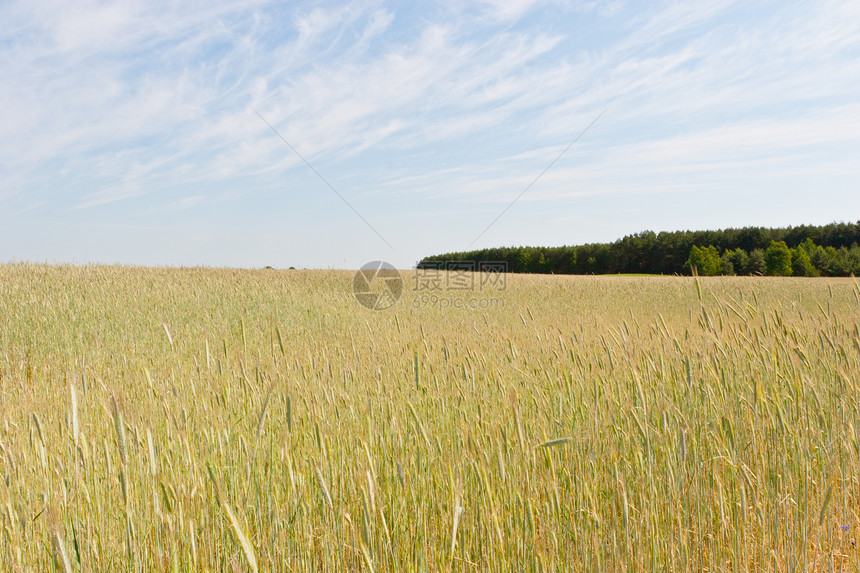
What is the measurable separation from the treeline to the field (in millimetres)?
25783

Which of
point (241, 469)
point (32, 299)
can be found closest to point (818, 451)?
point (241, 469)

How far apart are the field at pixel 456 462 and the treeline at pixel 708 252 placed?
25.8 m

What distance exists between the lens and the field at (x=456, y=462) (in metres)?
1.64

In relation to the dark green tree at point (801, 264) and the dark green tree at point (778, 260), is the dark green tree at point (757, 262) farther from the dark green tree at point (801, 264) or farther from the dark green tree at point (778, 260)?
the dark green tree at point (801, 264)

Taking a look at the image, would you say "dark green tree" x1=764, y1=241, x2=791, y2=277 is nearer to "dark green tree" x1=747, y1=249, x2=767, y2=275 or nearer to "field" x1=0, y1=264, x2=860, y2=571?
"dark green tree" x1=747, y1=249, x2=767, y2=275

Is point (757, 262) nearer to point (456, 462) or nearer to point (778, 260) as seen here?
point (778, 260)

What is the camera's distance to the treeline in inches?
1280

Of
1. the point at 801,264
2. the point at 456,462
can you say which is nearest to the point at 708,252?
the point at 801,264

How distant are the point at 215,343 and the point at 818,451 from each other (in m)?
5.90

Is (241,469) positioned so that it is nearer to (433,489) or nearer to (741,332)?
(433,489)

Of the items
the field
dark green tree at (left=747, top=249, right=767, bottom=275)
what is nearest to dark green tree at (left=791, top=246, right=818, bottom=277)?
dark green tree at (left=747, top=249, right=767, bottom=275)

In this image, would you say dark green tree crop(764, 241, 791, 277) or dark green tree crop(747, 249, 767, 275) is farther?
dark green tree crop(747, 249, 767, 275)

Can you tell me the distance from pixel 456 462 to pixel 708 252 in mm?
41583

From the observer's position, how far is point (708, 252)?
37.5 m
